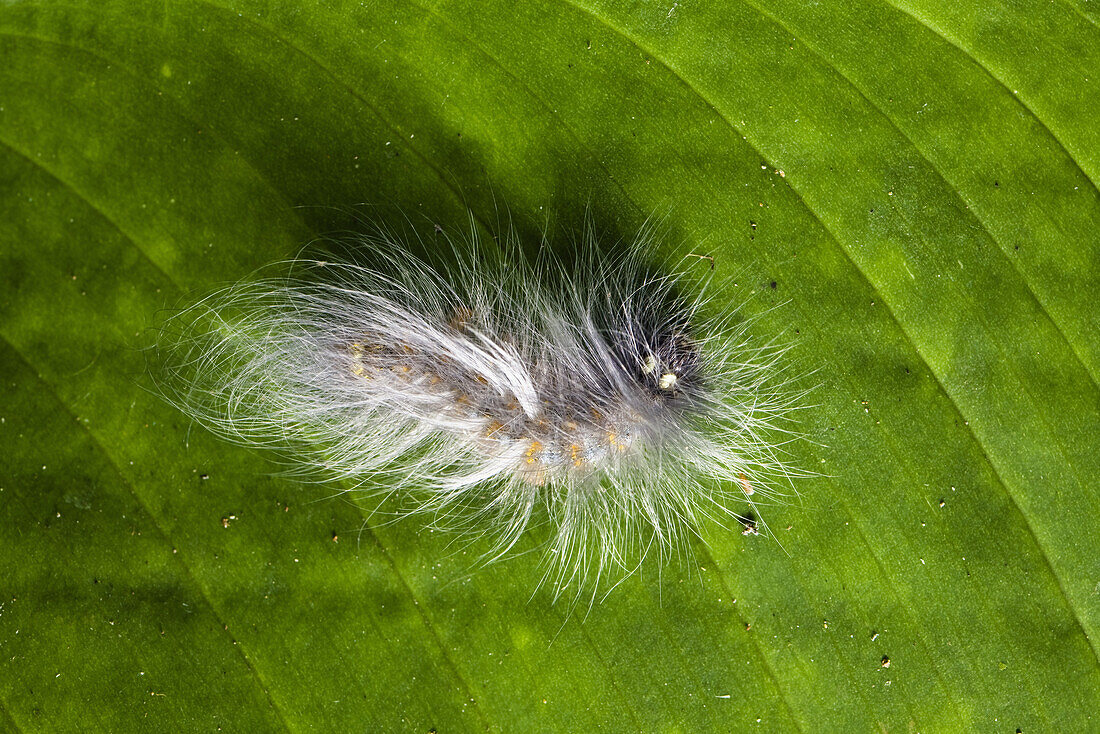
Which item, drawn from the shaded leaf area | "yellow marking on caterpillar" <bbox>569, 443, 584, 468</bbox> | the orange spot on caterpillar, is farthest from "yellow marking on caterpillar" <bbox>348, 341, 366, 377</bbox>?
the orange spot on caterpillar

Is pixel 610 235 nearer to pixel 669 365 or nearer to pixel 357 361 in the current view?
pixel 669 365

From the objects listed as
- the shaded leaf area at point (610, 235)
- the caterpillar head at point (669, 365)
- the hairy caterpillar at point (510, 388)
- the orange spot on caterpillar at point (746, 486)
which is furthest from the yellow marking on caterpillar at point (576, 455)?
the orange spot on caterpillar at point (746, 486)

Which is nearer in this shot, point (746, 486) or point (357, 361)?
point (357, 361)

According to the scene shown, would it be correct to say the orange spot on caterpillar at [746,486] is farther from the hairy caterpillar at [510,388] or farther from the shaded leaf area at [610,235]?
the shaded leaf area at [610,235]

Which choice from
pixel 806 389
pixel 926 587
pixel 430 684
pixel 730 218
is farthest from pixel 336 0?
pixel 926 587

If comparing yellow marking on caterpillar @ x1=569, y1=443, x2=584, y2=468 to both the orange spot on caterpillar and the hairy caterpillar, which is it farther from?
the orange spot on caterpillar

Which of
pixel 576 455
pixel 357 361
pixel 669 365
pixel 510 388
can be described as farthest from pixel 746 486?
pixel 357 361
